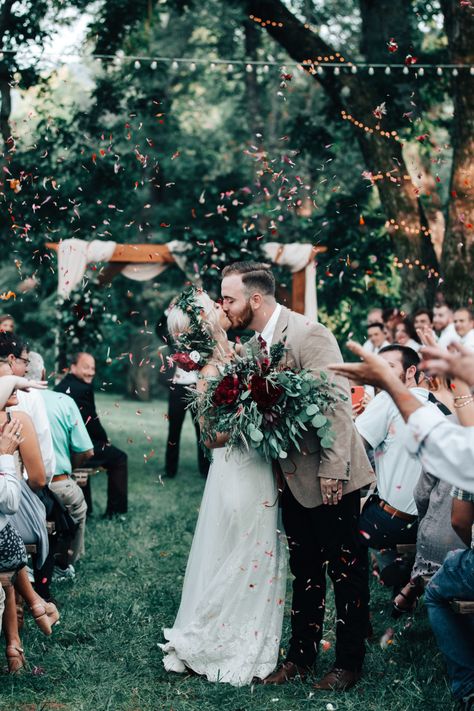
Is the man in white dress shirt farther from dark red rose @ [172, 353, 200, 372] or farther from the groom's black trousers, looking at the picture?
dark red rose @ [172, 353, 200, 372]

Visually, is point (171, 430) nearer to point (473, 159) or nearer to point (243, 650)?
point (473, 159)

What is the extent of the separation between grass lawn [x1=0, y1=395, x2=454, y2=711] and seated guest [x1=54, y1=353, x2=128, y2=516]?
125 centimetres

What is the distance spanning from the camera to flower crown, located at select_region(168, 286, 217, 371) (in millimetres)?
4574

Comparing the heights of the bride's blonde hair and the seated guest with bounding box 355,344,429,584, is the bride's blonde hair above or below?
above

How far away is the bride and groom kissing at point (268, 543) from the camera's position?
436cm

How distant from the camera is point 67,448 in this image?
6547 millimetres

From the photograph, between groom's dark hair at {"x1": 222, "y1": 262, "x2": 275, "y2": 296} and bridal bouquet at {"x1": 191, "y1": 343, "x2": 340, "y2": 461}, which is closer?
bridal bouquet at {"x1": 191, "y1": 343, "x2": 340, "y2": 461}

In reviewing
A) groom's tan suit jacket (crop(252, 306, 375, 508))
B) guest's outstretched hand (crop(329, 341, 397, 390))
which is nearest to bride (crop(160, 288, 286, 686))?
groom's tan suit jacket (crop(252, 306, 375, 508))

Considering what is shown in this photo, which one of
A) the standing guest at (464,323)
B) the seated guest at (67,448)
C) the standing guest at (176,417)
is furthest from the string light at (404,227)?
the seated guest at (67,448)

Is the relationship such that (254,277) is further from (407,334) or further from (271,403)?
(407,334)

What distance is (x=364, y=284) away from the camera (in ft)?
52.2

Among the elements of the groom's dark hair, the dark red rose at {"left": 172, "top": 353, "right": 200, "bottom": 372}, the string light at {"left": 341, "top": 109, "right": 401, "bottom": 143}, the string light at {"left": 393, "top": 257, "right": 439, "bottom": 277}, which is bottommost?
the dark red rose at {"left": 172, "top": 353, "right": 200, "bottom": 372}

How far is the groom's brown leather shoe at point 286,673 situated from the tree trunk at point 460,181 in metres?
6.80

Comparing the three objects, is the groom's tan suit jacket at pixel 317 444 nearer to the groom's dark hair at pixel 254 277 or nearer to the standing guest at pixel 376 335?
the groom's dark hair at pixel 254 277
